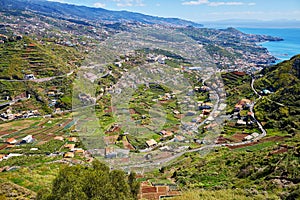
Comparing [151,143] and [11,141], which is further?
[11,141]

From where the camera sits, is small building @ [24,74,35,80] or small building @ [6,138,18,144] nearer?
small building @ [6,138,18,144]

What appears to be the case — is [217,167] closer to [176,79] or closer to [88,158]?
[176,79]

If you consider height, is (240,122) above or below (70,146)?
above

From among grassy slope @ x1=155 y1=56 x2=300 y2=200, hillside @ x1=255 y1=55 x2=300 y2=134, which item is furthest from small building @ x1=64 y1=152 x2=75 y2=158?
hillside @ x1=255 y1=55 x2=300 y2=134

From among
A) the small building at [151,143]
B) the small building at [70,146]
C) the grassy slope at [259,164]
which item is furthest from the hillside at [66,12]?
the small building at [151,143]

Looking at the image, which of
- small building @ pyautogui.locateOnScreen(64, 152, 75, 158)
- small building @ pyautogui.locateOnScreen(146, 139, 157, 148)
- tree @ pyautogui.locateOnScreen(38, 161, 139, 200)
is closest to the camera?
tree @ pyautogui.locateOnScreen(38, 161, 139, 200)

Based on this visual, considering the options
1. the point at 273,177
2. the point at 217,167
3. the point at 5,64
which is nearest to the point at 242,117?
the point at 217,167

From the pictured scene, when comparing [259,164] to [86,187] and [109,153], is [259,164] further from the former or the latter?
[86,187]

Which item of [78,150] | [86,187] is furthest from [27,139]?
[86,187]

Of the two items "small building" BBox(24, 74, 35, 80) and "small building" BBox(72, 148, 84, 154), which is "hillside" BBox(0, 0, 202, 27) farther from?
"small building" BBox(72, 148, 84, 154)

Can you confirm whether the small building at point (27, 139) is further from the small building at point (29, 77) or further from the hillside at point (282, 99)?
the hillside at point (282, 99)

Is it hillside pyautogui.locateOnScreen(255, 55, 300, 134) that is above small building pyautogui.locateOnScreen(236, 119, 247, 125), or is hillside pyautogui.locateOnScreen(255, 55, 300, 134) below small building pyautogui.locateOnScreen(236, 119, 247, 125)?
above

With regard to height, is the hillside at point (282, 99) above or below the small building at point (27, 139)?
above
